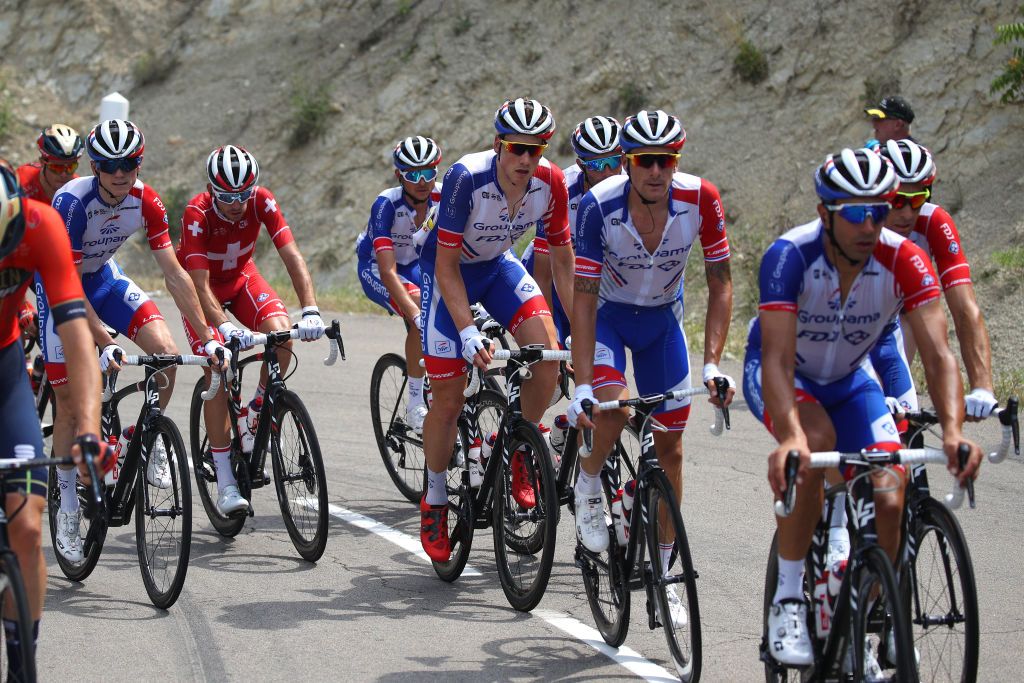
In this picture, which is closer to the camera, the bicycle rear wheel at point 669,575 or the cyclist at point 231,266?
the bicycle rear wheel at point 669,575

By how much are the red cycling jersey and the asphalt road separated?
198 cm

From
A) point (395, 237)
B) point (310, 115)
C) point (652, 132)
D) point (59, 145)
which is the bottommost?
point (395, 237)

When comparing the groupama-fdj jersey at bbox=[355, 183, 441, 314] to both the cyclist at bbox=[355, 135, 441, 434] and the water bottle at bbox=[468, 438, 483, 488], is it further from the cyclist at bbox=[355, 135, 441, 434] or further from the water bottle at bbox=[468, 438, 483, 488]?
the water bottle at bbox=[468, 438, 483, 488]

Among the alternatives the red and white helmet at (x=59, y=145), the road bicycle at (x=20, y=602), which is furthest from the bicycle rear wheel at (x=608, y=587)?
the red and white helmet at (x=59, y=145)

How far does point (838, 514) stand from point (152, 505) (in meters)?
3.82

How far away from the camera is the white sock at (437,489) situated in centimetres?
725

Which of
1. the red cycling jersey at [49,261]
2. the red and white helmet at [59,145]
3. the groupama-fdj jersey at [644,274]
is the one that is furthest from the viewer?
the red and white helmet at [59,145]

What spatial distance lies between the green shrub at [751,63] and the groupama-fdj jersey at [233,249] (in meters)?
15.7

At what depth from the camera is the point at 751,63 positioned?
22.6 meters

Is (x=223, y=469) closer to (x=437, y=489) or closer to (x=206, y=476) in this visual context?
(x=206, y=476)

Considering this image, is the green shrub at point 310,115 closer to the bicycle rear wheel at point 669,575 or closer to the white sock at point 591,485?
the white sock at point 591,485

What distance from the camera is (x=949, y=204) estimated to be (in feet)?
59.8

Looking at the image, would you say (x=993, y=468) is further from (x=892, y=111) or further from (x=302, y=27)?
(x=302, y=27)

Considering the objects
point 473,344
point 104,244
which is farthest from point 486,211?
point 104,244
